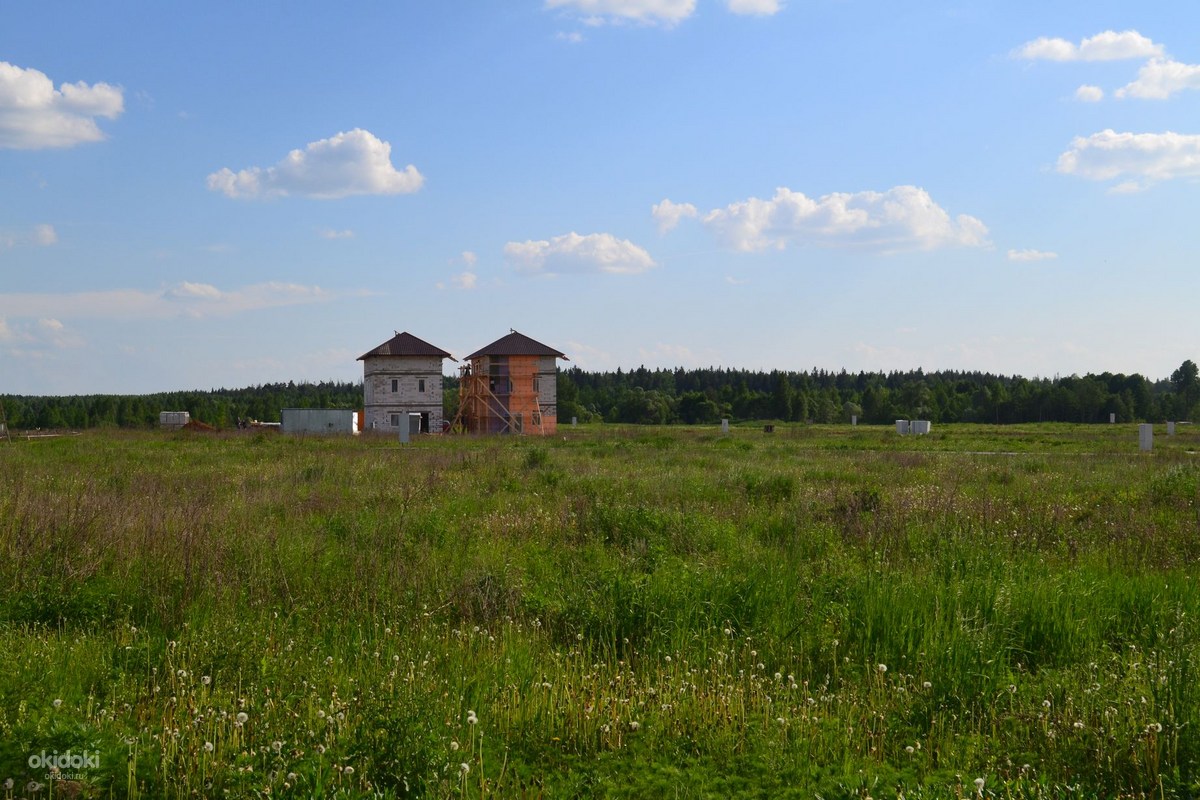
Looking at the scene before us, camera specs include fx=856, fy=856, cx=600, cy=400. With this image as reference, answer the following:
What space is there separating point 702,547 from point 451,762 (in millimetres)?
6151

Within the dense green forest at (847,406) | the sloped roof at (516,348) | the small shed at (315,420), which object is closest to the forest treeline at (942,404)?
the dense green forest at (847,406)

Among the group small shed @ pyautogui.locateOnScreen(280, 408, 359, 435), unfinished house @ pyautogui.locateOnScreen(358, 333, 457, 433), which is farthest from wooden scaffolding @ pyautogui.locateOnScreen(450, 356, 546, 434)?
small shed @ pyautogui.locateOnScreen(280, 408, 359, 435)

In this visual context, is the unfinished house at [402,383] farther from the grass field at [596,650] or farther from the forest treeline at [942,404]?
the grass field at [596,650]

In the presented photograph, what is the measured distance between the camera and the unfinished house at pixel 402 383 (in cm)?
6103

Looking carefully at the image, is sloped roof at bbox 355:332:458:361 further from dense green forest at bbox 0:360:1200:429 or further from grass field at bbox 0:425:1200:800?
grass field at bbox 0:425:1200:800

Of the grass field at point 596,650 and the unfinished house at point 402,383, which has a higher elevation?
the unfinished house at point 402,383

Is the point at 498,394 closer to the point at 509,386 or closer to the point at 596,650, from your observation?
the point at 509,386

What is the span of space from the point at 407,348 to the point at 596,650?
57.3 meters

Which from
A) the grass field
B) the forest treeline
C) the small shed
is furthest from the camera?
the forest treeline

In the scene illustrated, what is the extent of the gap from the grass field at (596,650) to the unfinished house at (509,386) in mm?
49003

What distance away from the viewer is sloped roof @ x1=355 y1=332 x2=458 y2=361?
6116 centimetres

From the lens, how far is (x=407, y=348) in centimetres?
6166

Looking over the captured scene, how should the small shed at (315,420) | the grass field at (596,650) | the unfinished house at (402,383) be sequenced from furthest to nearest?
the unfinished house at (402,383)
the small shed at (315,420)
the grass field at (596,650)

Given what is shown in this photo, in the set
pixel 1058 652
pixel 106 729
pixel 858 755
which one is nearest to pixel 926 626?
pixel 1058 652
